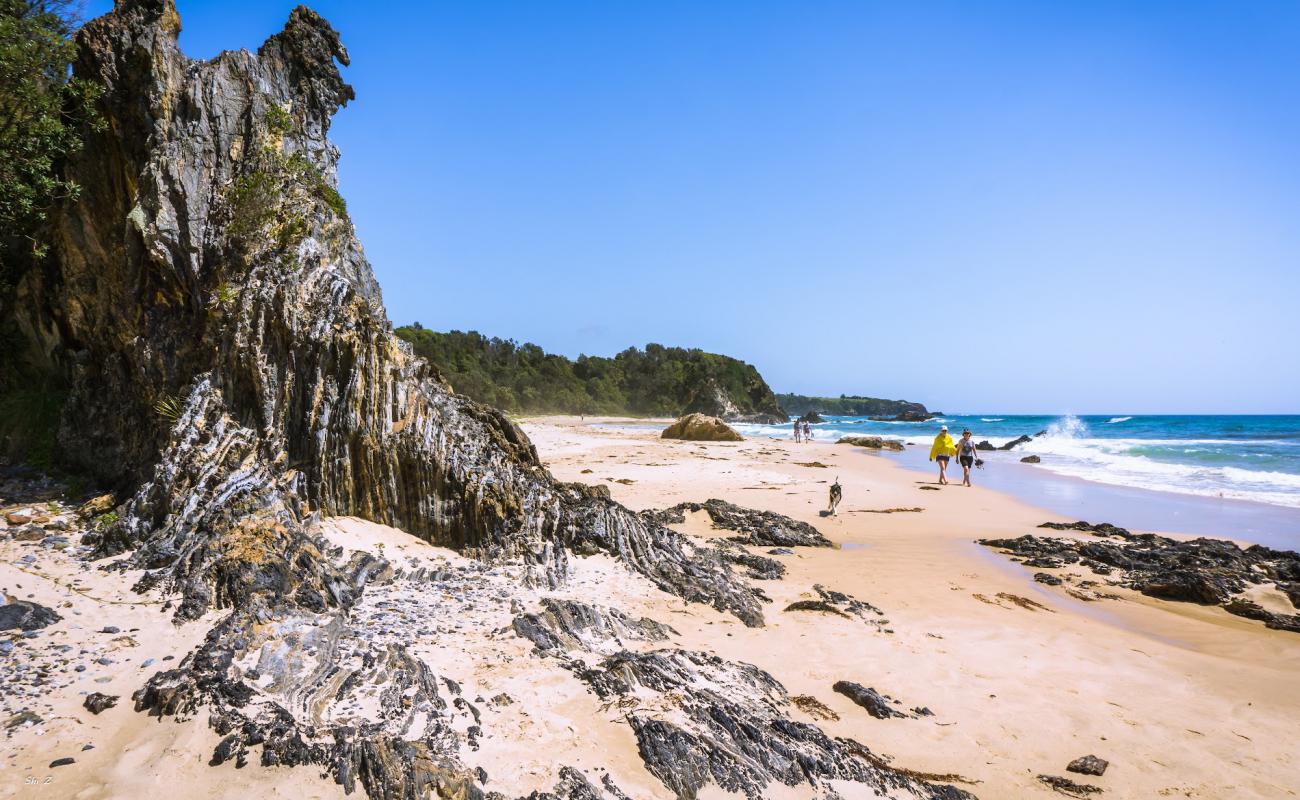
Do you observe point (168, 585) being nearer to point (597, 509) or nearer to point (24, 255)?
point (597, 509)

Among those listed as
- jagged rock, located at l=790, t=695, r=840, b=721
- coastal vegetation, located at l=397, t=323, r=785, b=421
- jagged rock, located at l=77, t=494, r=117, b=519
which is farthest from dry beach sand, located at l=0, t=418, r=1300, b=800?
coastal vegetation, located at l=397, t=323, r=785, b=421

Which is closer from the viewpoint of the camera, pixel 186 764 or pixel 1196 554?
pixel 186 764

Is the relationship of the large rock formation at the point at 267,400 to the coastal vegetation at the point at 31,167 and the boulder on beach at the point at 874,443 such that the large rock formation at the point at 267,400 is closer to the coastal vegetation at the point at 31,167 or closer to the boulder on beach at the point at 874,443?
the coastal vegetation at the point at 31,167

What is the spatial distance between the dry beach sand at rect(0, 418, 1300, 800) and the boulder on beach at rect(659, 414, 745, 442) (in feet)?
82.8

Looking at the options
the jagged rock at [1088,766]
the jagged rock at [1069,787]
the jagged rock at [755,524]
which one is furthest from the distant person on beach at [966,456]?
the jagged rock at [1069,787]

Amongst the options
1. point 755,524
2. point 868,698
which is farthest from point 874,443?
point 868,698

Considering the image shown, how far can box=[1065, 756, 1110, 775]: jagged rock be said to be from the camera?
434 centimetres

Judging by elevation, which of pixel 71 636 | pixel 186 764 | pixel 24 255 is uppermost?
pixel 24 255

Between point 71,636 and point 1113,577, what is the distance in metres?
12.5

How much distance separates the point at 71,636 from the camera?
396 cm

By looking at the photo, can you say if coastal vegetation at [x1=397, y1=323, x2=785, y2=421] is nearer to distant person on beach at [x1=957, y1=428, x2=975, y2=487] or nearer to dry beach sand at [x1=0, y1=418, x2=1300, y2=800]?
distant person on beach at [x1=957, y1=428, x2=975, y2=487]

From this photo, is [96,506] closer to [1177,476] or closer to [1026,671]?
[1026,671]

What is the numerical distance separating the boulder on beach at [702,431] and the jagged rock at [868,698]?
29.0 meters

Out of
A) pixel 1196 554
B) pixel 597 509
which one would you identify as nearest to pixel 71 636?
pixel 597 509
